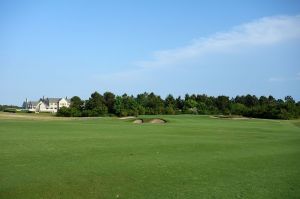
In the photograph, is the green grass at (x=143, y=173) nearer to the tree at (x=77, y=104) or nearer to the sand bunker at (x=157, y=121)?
the sand bunker at (x=157, y=121)

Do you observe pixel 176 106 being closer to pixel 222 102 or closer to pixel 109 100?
pixel 222 102

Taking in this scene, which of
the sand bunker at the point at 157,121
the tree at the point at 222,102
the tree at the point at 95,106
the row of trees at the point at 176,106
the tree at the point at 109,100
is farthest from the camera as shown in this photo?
the tree at the point at 222,102

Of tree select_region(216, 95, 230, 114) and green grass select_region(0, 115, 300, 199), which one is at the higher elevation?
tree select_region(216, 95, 230, 114)

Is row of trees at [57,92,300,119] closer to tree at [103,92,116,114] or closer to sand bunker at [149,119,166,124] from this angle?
tree at [103,92,116,114]

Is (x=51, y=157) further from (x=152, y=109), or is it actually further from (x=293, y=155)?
(x=152, y=109)

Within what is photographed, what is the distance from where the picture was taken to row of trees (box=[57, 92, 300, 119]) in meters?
97.4

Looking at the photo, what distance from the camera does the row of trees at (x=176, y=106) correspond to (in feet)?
320

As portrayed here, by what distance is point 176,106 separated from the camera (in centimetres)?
14138

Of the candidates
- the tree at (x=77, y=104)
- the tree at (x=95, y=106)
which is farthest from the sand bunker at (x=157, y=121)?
the tree at (x=77, y=104)

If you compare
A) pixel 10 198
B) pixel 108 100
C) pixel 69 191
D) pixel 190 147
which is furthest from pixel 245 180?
pixel 108 100

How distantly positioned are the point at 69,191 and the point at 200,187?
3875mm

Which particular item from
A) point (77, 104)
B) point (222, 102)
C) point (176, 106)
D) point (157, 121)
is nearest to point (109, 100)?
point (77, 104)

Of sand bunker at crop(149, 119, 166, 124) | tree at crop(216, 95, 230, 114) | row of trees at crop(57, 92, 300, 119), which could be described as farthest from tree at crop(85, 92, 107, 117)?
sand bunker at crop(149, 119, 166, 124)

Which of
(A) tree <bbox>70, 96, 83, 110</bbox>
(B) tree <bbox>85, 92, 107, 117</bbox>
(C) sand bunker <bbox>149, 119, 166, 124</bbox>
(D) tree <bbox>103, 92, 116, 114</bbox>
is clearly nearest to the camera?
(C) sand bunker <bbox>149, 119, 166, 124</bbox>
